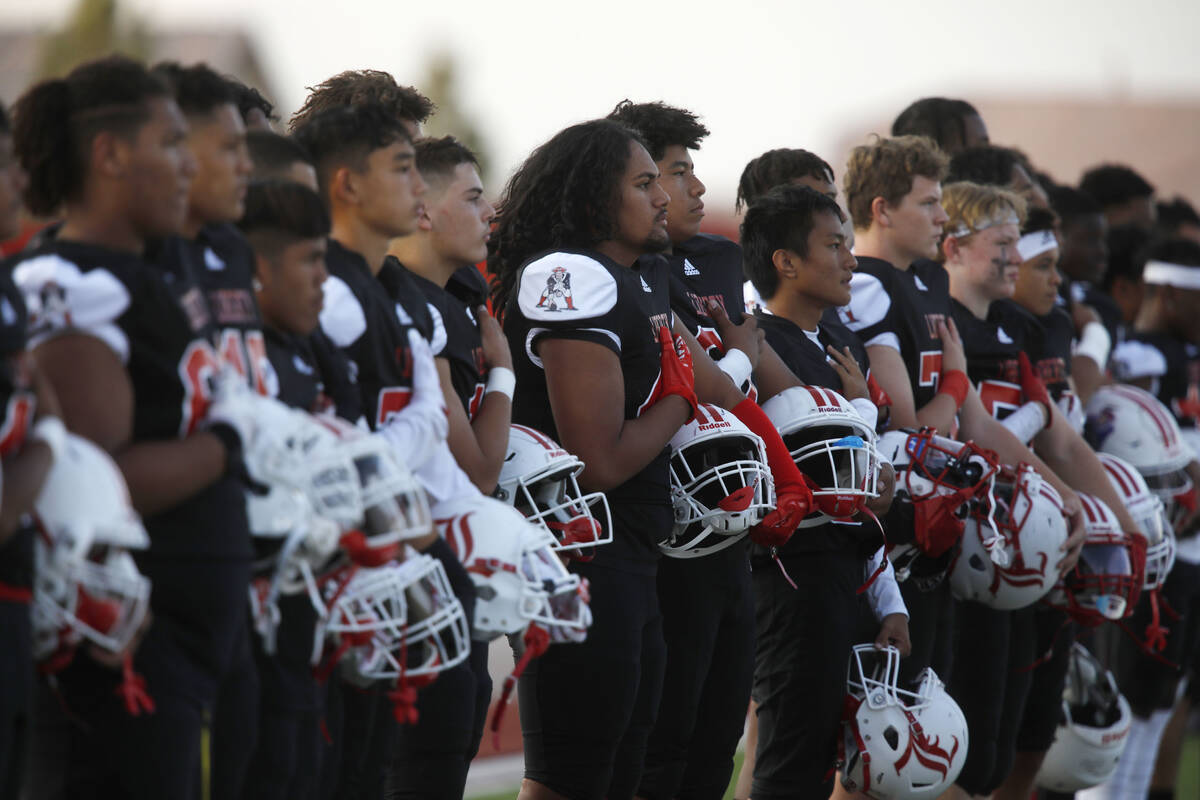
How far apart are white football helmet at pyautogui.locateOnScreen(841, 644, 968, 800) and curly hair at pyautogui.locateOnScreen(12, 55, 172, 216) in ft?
7.84

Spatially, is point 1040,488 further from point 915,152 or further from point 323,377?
point 323,377

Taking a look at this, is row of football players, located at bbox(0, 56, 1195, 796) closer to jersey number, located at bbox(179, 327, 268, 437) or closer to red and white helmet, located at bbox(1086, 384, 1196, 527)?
jersey number, located at bbox(179, 327, 268, 437)

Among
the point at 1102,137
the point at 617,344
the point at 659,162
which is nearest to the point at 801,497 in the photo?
the point at 617,344

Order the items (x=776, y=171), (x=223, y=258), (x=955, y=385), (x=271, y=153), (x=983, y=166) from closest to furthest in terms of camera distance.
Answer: (x=223, y=258), (x=271, y=153), (x=955, y=385), (x=776, y=171), (x=983, y=166)

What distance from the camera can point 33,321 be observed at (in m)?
2.27

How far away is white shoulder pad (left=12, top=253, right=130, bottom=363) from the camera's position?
227 cm

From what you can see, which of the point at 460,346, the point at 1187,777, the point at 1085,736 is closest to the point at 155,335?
the point at 460,346

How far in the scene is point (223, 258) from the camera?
2.60 m

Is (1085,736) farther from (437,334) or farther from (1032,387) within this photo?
(437,334)

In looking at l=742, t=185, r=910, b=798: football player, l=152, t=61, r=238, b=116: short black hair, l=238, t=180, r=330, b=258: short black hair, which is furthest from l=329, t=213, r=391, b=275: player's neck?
l=742, t=185, r=910, b=798: football player

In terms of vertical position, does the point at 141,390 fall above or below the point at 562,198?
below

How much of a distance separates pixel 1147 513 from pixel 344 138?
3.10m

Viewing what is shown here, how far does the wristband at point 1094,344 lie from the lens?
5.45 meters

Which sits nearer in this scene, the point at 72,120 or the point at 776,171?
the point at 72,120
